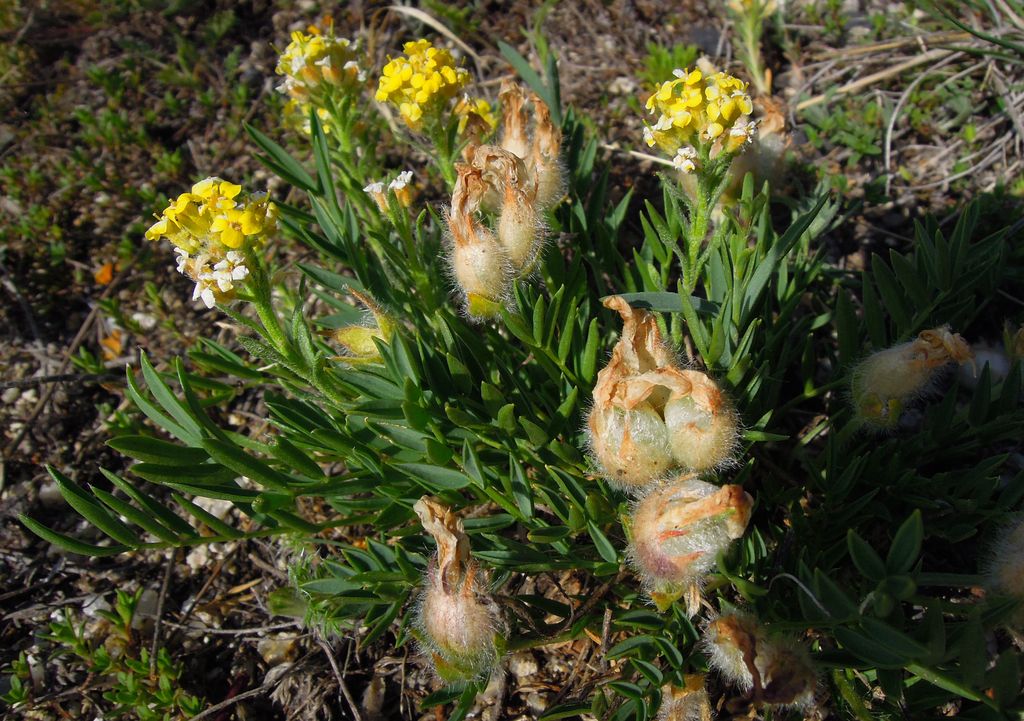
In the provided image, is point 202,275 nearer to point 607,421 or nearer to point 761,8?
point 607,421

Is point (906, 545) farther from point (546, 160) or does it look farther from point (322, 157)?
point (322, 157)

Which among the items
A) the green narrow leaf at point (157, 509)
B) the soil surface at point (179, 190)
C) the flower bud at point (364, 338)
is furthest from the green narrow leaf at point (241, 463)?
the soil surface at point (179, 190)

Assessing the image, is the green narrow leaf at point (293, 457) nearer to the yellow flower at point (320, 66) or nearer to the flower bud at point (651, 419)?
the flower bud at point (651, 419)

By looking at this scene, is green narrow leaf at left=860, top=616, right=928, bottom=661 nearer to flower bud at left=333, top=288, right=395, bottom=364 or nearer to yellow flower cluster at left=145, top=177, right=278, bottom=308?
flower bud at left=333, top=288, right=395, bottom=364

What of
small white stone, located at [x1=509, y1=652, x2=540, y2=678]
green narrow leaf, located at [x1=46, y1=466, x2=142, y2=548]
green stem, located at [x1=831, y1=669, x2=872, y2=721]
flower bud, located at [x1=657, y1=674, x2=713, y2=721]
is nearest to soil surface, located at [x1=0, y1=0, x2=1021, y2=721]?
small white stone, located at [x1=509, y1=652, x2=540, y2=678]

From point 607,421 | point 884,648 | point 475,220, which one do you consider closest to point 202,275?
point 475,220

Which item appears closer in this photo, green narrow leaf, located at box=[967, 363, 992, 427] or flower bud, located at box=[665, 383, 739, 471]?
flower bud, located at box=[665, 383, 739, 471]
